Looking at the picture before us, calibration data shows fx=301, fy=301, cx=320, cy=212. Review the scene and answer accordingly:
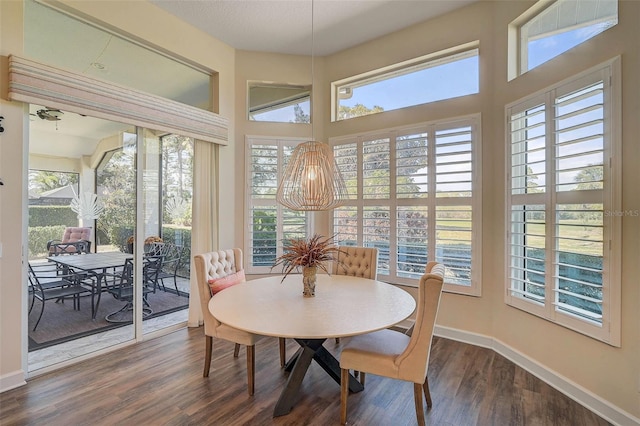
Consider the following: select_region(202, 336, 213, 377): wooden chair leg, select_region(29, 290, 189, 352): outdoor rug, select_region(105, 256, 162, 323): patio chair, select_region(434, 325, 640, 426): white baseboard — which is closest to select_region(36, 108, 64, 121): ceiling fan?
select_region(105, 256, 162, 323): patio chair

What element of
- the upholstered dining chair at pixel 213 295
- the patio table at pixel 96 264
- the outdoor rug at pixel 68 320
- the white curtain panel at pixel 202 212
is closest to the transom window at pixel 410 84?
the white curtain panel at pixel 202 212

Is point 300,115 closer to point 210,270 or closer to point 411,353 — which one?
point 210,270

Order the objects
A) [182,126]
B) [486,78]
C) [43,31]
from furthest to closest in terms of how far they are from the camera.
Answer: [182,126] → [486,78] → [43,31]

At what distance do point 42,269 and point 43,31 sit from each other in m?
2.22

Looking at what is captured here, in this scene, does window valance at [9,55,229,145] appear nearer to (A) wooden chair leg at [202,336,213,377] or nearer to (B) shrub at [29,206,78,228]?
(B) shrub at [29,206,78,228]

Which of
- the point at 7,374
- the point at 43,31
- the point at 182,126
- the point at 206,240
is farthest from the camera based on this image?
the point at 206,240

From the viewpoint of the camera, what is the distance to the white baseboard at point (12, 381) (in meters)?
2.46

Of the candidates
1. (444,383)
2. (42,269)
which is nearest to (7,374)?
(42,269)

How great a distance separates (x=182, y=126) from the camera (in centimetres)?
361

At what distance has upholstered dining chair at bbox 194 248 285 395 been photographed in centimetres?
242

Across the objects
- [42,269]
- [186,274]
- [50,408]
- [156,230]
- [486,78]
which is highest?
[486,78]

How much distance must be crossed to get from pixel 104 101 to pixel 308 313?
284 cm

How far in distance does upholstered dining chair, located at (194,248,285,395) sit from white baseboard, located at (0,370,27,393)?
1494 mm

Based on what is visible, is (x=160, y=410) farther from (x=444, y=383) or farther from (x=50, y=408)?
(x=444, y=383)
